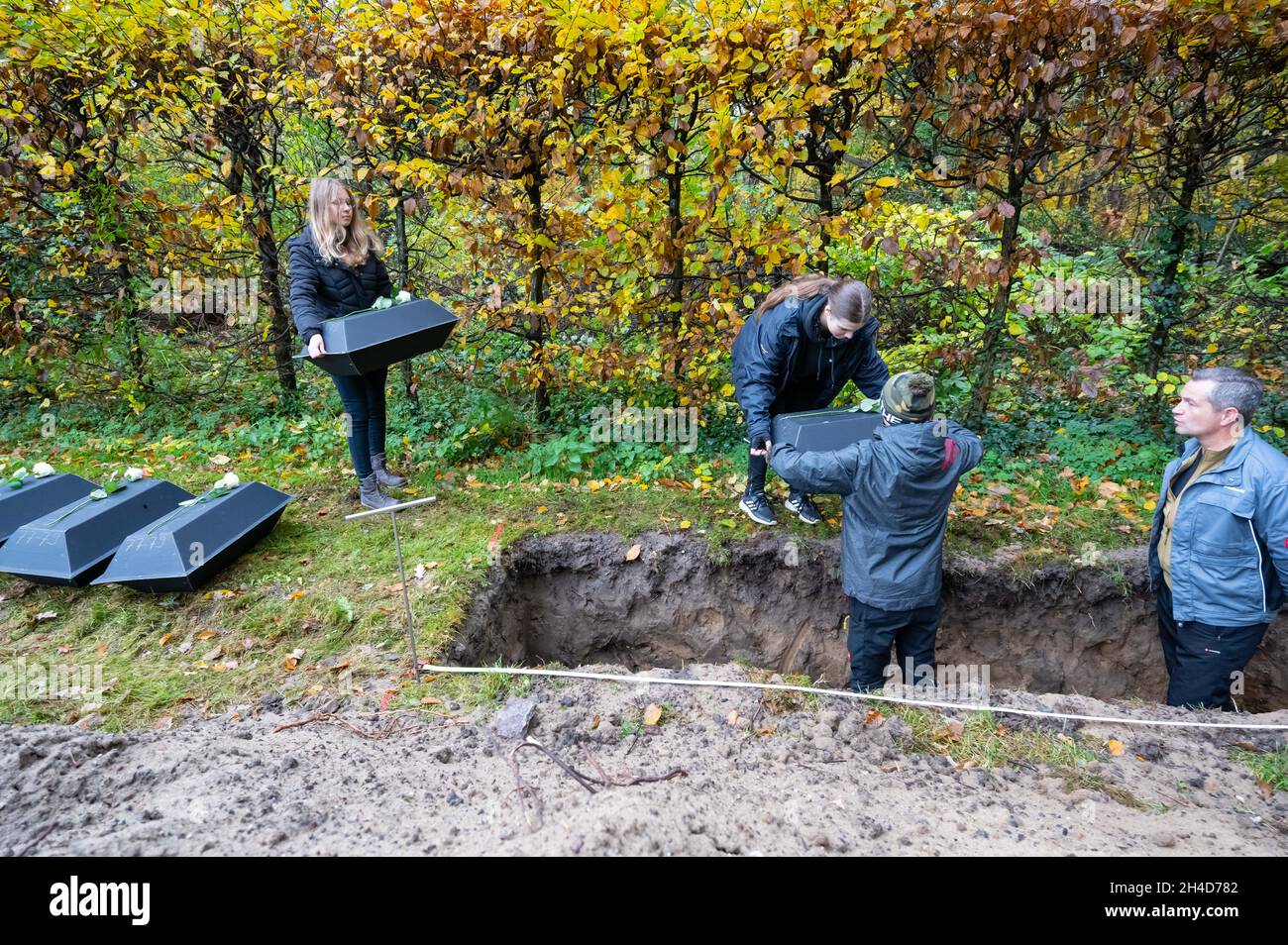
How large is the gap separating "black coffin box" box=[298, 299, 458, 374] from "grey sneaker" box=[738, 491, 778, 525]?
2277 mm

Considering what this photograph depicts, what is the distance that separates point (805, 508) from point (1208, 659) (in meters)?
2.24

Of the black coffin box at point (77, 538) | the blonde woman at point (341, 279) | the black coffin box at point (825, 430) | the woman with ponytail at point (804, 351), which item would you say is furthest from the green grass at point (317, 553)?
the black coffin box at point (825, 430)

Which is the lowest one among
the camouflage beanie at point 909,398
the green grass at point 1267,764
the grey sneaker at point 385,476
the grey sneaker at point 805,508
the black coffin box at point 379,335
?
the green grass at point 1267,764

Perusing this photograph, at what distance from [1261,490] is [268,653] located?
15.4ft

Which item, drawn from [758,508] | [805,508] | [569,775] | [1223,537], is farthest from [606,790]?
[1223,537]

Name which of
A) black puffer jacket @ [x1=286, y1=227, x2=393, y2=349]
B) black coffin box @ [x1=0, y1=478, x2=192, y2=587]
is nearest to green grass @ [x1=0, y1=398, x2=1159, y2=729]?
black coffin box @ [x1=0, y1=478, x2=192, y2=587]

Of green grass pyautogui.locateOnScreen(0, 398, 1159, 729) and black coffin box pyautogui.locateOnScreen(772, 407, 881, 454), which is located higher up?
black coffin box pyautogui.locateOnScreen(772, 407, 881, 454)

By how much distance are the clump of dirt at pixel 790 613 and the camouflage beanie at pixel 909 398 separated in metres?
1.70

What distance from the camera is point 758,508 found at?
466 centimetres

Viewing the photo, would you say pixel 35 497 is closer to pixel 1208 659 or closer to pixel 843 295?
pixel 843 295

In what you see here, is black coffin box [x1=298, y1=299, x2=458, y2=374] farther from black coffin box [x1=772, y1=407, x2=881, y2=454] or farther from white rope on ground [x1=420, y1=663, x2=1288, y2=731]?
black coffin box [x1=772, y1=407, x2=881, y2=454]

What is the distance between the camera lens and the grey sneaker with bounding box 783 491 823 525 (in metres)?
4.67

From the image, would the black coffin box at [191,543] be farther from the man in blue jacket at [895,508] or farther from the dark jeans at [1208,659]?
the dark jeans at [1208,659]

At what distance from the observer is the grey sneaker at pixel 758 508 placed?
182 inches
